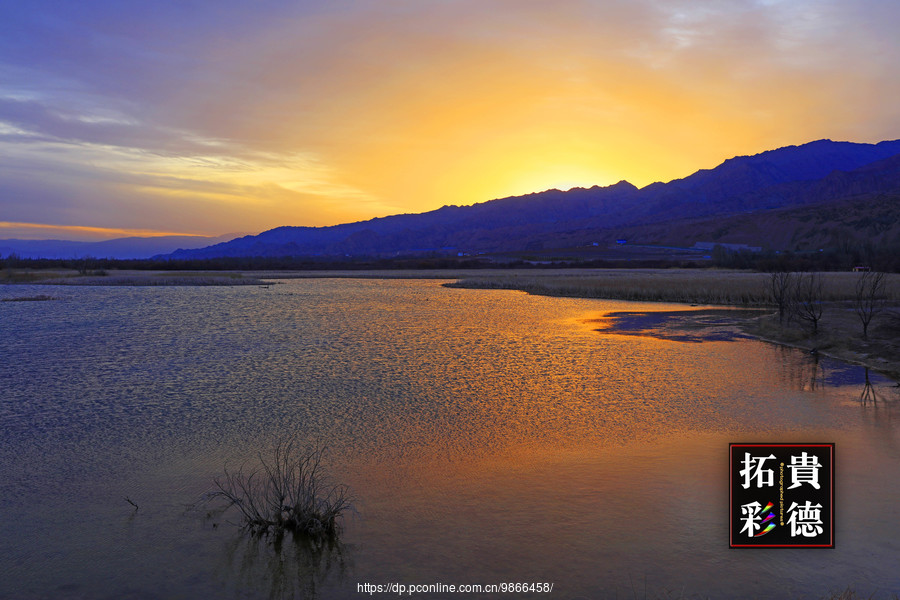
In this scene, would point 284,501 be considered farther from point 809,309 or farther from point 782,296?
point 782,296

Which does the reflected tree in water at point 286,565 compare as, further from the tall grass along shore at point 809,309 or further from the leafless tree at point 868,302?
the leafless tree at point 868,302

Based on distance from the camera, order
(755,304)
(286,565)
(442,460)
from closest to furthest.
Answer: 1. (286,565)
2. (442,460)
3. (755,304)

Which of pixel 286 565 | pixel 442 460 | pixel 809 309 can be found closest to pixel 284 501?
pixel 286 565

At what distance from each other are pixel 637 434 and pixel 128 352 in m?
18.8

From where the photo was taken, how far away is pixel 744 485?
7184 millimetres

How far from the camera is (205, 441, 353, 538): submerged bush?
7.80m

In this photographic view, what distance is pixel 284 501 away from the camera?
28.5ft

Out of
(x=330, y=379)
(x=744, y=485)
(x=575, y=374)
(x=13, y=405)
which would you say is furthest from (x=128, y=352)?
(x=744, y=485)

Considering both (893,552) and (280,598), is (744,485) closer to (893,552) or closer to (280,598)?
(893,552)

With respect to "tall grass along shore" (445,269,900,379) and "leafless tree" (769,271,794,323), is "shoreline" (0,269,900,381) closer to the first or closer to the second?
"tall grass along shore" (445,269,900,379)

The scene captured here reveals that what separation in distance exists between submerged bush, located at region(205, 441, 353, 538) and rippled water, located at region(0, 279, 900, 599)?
310 mm

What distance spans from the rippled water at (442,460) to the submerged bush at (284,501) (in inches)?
12.2

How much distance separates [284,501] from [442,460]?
10.2 feet

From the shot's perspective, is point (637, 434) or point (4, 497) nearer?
point (4, 497)
